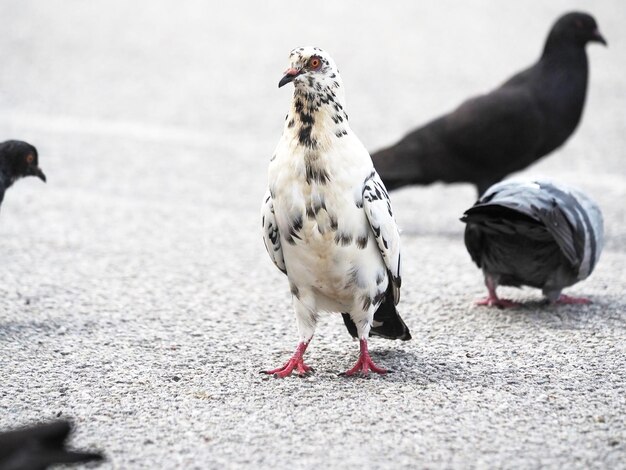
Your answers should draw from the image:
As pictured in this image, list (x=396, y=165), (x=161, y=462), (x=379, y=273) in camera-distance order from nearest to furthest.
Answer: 1. (x=161, y=462)
2. (x=379, y=273)
3. (x=396, y=165)

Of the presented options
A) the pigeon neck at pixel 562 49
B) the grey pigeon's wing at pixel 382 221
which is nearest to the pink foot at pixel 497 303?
the grey pigeon's wing at pixel 382 221

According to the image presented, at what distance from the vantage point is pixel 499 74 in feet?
42.2

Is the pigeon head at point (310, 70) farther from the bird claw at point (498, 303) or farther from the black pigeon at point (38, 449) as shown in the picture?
the bird claw at point (498, 303)

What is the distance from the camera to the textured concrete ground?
3766mm

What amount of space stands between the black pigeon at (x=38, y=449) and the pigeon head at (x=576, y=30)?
5681 millimetres

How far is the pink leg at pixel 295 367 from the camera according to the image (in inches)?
175

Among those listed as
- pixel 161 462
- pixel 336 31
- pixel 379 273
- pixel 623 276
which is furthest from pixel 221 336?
pixel 336 31

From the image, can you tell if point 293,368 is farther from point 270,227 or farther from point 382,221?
point 382,221

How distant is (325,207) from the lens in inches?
166

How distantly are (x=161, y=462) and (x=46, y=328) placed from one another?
1.95 meters

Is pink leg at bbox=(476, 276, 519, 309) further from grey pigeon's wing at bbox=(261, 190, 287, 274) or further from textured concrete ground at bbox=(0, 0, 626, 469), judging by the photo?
grey pigeon's wing at bbox=(261, 190, 287, 274)

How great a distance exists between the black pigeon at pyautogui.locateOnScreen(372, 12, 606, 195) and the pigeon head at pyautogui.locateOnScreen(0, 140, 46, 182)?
2521 millimetres

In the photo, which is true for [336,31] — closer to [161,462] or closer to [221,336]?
[221,336]

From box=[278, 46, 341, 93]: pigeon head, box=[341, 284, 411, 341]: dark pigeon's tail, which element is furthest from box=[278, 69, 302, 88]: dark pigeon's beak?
box=[341, 284, 411, 341]: dark pigeon's tail
